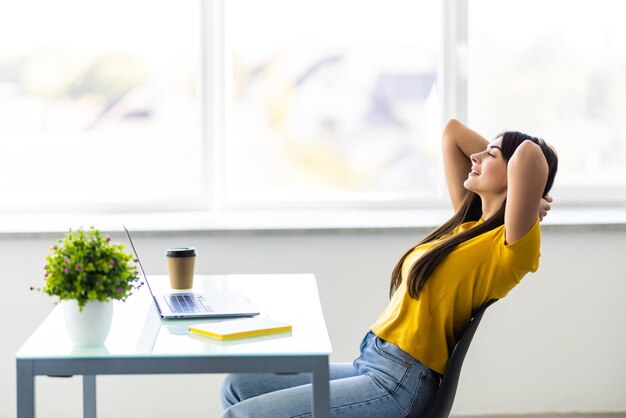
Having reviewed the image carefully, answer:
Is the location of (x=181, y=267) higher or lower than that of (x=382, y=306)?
higher

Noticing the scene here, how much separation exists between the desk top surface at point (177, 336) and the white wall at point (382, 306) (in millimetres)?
1054

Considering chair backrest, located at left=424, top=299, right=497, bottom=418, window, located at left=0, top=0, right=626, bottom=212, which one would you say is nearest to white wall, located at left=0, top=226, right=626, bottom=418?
window, located at left=0, top=0, right=626, bottom=212

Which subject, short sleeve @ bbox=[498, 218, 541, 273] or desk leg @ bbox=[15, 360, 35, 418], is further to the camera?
short sleeve @ bbox=[498, 218, 541, 273]

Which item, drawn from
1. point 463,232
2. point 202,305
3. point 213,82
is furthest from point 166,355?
point 213,82

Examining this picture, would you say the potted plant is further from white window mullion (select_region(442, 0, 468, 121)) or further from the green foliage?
white window mullion (select_region(442, 0, 468, 121))

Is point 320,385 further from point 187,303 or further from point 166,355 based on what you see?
point 187,303

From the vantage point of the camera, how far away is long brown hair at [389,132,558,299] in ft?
7.45

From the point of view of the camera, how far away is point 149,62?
383cm

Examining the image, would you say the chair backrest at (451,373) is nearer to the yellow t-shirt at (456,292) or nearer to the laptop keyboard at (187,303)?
the yellow t-shirt at (456,292)

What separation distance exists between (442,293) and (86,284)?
2.69ft

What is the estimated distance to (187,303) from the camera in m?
2.30

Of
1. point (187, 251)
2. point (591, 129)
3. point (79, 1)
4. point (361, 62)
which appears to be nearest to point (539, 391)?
point (591, 129)

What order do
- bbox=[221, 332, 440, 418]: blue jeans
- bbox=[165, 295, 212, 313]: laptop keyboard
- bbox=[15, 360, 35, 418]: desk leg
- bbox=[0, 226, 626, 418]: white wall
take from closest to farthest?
bbox=[15, 360, 35, 418]: desk leg, bbox=[221, 332, 440, 418]: blue jeans, bbox=[165, 295, 212, 313]: laptop keyboard, bbox=[0, 226, 626, 418]: white wall

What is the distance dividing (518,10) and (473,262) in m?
1.87
